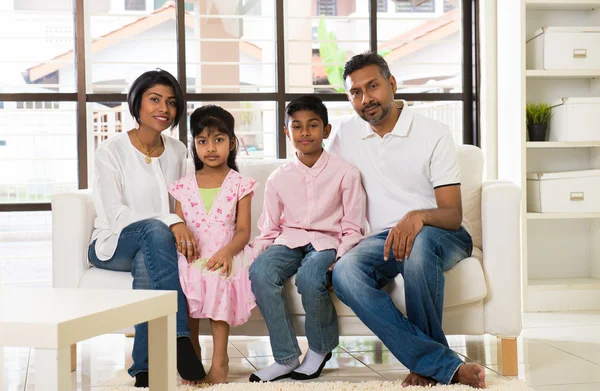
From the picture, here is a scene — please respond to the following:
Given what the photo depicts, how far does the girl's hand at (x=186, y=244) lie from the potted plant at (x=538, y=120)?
1.91 m

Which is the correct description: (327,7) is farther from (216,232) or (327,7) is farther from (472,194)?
(216,232)

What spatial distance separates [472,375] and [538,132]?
175 cm

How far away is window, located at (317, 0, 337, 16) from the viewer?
420 centimetres

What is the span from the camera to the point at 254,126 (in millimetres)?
4125

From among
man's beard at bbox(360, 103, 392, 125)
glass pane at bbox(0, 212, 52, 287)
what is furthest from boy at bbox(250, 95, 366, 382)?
glass pane at bbox(0, 212, 52, 287)

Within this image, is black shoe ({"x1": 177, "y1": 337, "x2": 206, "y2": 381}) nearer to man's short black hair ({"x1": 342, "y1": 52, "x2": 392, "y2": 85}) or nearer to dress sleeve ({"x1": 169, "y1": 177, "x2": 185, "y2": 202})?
dress sleeve ({"x1": 169, "y1": 177, "x2": 185, "y2": 202})

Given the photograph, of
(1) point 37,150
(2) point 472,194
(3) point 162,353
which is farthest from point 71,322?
(1) point 37,150

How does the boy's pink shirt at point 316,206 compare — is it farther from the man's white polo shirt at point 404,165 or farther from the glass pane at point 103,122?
the glass pane at point 103,122

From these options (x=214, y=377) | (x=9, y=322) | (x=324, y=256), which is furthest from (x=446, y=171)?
(x=9, y=322)

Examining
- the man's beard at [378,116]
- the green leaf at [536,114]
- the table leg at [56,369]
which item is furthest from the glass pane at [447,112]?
the table leg at [56,369]

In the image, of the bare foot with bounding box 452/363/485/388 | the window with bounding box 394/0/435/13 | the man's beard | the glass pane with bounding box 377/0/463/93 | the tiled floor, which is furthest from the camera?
the window with bounding box 394/0/435/13

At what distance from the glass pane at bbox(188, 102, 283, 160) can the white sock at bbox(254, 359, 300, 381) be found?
5.35 feet

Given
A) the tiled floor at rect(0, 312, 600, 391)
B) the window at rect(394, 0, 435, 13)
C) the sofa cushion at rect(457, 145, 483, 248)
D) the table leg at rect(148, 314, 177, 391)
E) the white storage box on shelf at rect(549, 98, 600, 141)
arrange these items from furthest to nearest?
1. the window at rect(394, 0, 435, 13)
2. the white storage box on shelf at rect(549, 98, 600, 141)
3. the sofa cushion at rect(457, 145, 483, 248)
4. the tiled floor at rect(0, 312, 600, 391)
5. the table leg at rect(148, 314, 177, 391)

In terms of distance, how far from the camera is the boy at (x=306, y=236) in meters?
2.31
